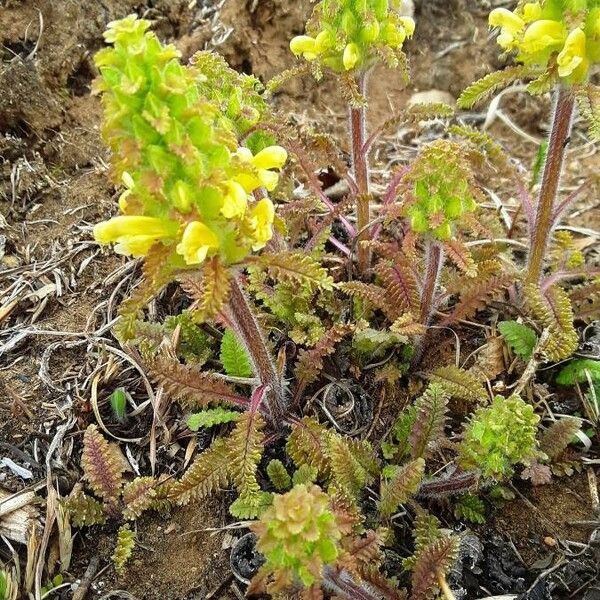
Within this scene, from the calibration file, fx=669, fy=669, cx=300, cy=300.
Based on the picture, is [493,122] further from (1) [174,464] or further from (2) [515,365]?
(1) [174,464]

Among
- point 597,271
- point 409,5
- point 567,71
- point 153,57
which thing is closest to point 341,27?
point 567,71

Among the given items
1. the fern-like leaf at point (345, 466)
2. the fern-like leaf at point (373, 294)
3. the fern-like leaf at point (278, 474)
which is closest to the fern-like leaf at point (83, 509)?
the fern-like leaf at point (278, 474)

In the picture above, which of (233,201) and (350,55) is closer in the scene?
(233,201)

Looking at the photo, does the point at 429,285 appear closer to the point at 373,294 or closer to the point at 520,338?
the point at 373,294

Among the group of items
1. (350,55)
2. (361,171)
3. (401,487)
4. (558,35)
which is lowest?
(401,487)

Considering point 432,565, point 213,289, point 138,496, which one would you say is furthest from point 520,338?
point 138,496

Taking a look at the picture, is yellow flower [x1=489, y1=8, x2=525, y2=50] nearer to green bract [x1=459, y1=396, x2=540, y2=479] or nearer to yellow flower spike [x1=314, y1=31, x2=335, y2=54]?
yellow flower spike [x1=314, y1=31, x2=335, y2=54]
